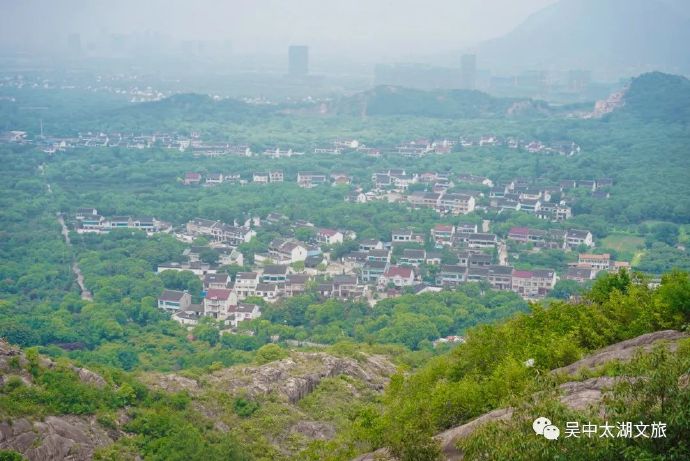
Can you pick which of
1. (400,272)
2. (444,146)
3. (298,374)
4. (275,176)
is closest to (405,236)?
(400,272)

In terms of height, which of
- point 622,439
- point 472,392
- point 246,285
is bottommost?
point 246,285

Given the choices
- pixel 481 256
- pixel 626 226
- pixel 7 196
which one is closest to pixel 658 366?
pixel 481 256

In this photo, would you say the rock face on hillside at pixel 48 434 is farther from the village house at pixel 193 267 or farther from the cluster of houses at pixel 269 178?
the cluster of houses at pixel 269 178

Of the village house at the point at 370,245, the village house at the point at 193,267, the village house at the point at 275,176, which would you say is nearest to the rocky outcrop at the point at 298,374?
the village house at the point at 193,267

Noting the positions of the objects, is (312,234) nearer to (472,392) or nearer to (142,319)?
(142,319)

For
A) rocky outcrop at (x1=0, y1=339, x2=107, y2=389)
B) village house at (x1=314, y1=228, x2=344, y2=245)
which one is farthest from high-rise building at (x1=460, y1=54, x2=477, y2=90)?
rocky outcrop at (x1=0, y1=339, x2=107, y2=389)

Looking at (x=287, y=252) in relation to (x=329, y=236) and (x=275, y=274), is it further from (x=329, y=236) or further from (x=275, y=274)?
(x=275, y=274)
